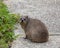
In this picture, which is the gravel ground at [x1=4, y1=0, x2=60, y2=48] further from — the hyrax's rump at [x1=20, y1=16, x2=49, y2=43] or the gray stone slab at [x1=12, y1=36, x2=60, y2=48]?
the hyrax's rump at [x1=20, y1=16, x2=49, y2=43]

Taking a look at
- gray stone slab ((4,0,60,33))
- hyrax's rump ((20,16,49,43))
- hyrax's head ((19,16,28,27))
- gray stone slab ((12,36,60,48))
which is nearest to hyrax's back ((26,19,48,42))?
hyrax's rump ((20,16,49,43))

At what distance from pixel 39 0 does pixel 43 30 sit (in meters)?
3.83

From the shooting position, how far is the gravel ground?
623 centimetres

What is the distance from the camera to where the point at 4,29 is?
20.9ft

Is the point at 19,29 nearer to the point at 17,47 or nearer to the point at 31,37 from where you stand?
the point at 31,37

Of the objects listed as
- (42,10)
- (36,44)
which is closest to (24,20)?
(36,44)

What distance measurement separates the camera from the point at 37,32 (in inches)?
252

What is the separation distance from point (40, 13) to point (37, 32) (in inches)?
81.6

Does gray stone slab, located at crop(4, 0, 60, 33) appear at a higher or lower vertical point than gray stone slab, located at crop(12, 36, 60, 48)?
higher

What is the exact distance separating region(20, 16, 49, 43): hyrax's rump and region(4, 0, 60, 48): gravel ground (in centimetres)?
12

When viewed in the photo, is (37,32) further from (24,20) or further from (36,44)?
(24,20)

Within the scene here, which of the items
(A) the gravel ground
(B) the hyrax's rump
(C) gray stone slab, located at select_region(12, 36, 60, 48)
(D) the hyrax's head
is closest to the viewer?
(C) gray stone slab, located at select_region(12, 36, 60, 48)

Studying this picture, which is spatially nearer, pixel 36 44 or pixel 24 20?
pixel 36 44

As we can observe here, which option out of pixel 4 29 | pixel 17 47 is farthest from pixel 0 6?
pixel 17 47
